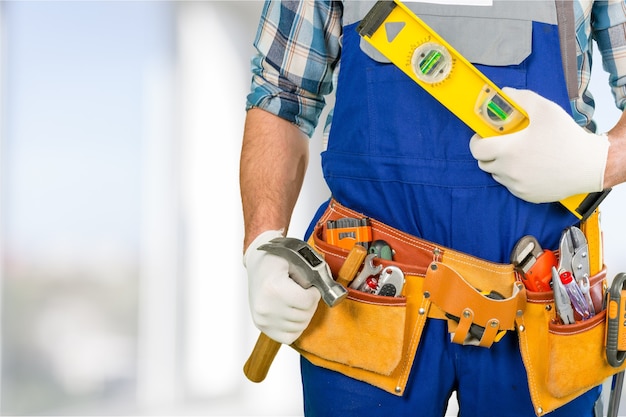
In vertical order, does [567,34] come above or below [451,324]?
above

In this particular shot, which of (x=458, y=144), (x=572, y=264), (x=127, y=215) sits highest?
(x=458, y=144)

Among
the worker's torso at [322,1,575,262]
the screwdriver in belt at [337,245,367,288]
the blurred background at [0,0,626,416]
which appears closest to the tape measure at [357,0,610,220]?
the worker's torso at [322,1,575,262]

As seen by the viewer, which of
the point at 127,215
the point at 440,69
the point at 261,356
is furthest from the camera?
the point at 127,215

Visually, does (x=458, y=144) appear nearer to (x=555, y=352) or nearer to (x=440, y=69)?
(x=440, y=69)

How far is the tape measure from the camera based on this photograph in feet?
3.47

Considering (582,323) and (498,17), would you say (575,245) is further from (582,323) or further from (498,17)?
(498,17)

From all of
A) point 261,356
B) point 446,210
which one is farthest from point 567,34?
point 261,356

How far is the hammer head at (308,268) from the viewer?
1.04 meters

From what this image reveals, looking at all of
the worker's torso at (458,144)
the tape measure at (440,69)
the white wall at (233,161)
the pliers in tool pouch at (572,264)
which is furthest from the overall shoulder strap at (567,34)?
the white wall at (233,161)

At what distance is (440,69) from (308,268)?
336 mm

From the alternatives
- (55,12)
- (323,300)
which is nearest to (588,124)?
(323,300)

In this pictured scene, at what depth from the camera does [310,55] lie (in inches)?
51.1

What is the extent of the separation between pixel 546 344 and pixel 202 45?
220 centimetres

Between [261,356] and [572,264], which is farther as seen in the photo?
[261,356]
